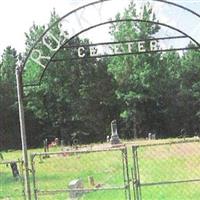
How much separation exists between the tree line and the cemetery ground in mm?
23593

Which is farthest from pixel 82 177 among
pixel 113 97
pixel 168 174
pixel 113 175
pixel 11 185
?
pixel 113 97

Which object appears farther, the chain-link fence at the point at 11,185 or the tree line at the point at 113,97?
the tree line at the point at 113,97

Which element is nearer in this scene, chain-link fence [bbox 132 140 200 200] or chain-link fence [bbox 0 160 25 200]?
chain-link fence [bbox 132 140 200 200]

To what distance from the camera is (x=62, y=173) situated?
22766 millimetres

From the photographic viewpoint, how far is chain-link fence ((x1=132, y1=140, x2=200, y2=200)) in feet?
35.6

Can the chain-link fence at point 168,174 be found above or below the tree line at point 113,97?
below

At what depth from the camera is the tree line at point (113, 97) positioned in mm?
53969

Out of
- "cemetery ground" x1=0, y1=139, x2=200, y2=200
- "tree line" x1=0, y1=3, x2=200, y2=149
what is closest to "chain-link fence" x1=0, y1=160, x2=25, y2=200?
"cemetery ground" x1=0, y1=139, x2=200, y2=200

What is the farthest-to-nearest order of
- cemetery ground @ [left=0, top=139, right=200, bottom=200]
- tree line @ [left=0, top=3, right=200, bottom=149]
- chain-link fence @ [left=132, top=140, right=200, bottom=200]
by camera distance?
1. tree line @ [left=0, top=3, right=200, bottom=149]
2. cemetery ground @ [left=0, top=139, right=200, bottom=200]
3. chain-link fence @ [left=132, top=140, right=200, bottom=200]

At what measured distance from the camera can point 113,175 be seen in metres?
20.1

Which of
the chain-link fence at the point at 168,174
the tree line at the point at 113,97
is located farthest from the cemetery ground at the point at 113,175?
the tree line at the point at 113,97

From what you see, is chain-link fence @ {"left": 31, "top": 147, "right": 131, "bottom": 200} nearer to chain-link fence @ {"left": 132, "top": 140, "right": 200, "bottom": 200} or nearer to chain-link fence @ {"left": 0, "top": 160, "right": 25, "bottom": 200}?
chain-link fence @ {"left": 0, "top": 160, "right": 25, "bottom": 200}

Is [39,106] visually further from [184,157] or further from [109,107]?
[184,157]

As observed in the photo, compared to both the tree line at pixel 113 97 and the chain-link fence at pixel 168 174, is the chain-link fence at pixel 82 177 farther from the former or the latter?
the tree line at pixel 113 97
